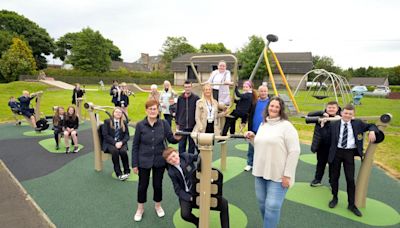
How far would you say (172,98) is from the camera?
7.53 m

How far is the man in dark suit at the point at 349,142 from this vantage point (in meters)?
3.59

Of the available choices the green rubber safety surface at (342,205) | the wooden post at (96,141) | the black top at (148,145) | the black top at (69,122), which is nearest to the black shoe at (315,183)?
the green rubber safety surface at (342,205)

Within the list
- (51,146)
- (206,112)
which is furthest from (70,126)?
(206,112)

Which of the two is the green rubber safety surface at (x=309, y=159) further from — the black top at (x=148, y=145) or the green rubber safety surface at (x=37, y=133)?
the green rubber safety surface at (x=37, y=133)

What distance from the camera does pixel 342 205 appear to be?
156 inches

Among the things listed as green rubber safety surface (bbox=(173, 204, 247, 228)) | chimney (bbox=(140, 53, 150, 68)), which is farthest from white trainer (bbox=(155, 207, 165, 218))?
chimney (bbox=(140, 53, 150, 68))

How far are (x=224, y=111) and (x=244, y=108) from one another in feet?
1.28

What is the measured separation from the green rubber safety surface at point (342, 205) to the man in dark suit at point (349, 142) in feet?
0.46

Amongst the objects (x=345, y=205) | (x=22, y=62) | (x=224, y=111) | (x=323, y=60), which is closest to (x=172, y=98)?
(x=224, y=111)

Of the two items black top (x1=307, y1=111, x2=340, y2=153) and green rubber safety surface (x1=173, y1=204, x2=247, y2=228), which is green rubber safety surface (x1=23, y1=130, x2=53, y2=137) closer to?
green rubber safety surface (x1=173, y1=204, x2=247, y2=228)

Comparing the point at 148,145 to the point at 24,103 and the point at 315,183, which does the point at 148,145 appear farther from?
the point at 24,103

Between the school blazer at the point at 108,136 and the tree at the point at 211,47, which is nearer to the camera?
the school blazer at the point at 108,136

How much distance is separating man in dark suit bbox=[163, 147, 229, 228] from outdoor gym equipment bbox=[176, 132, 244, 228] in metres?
0.25

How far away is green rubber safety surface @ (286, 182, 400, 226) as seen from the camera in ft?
11.8
